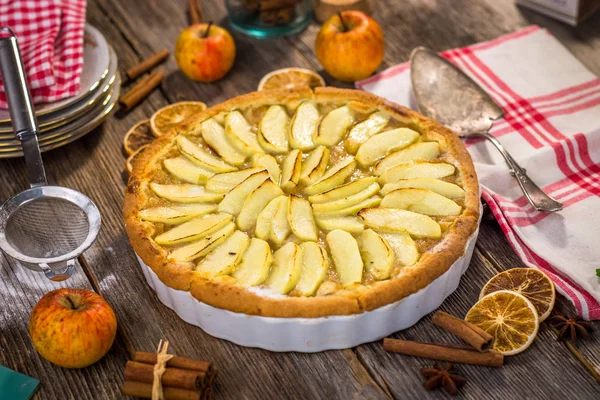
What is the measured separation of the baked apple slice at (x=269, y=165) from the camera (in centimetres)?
261

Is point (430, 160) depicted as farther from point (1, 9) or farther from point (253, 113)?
point (1, 9)

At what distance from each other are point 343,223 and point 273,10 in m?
1.51

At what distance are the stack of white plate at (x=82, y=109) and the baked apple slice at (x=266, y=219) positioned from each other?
0.99 m

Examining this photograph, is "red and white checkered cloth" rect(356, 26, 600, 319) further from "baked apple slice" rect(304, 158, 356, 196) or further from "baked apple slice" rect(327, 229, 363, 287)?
"baked apple slice" rect(327, 229, 363, 287)

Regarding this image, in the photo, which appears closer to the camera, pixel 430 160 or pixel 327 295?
pixel 327 295

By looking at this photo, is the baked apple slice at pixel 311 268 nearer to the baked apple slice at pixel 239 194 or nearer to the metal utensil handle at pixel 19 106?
the baked apple slice at pixel 239 194

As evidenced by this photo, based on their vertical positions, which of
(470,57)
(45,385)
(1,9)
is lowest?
(45,385)

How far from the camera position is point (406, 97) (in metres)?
3.22

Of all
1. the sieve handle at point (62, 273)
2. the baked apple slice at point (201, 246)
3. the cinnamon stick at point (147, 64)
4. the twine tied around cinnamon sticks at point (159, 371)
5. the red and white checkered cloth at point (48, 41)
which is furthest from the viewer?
the cinnamon stick at point (147, 64)

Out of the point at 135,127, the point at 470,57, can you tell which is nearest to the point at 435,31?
Result: the point at 470,57

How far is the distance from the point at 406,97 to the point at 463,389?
1435 mm

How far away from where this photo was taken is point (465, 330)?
7.36ft

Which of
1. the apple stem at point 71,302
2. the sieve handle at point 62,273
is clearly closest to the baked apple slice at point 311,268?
the apple stem at point 71,302

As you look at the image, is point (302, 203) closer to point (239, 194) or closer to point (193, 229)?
point (239, 194)
